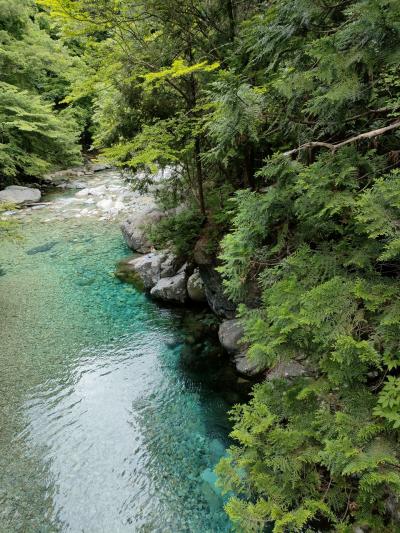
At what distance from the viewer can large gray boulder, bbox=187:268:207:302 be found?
336 inches

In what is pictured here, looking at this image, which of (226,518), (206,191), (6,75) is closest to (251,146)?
(206,191)

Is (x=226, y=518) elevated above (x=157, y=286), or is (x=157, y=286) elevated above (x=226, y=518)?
(x=157, y=286)

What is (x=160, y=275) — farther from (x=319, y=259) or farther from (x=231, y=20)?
(x=319, y=259)

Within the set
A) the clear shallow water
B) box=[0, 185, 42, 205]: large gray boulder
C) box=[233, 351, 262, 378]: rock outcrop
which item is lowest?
the clear shallow water

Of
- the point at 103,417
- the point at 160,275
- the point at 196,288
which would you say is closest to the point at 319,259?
the point at 103,417

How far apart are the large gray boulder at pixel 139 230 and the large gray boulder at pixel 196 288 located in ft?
12.9

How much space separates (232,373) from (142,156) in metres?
4.05

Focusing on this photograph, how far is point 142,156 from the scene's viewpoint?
5.96 metres

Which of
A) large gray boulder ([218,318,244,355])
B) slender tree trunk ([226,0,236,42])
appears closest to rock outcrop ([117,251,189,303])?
large gray boulder ([218,318,244,355])

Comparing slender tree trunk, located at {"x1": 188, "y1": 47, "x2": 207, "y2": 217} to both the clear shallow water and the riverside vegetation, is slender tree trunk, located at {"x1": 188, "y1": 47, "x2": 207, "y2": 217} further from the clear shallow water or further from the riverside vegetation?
the clear shallow water

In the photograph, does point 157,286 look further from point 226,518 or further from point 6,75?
point 6,75

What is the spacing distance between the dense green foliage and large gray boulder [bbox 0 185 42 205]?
2.69ft

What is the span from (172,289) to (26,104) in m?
15.4

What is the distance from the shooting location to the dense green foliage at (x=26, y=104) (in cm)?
1805
